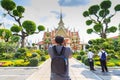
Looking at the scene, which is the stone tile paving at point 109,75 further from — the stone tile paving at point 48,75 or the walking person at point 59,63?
the walking person at point 59,63

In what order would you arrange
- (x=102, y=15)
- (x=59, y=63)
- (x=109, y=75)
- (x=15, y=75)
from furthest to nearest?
(x=102, y=15)
(x=15, y=75)
(x=109, y=75)
(x=59, y=63)

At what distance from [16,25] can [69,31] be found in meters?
48.0

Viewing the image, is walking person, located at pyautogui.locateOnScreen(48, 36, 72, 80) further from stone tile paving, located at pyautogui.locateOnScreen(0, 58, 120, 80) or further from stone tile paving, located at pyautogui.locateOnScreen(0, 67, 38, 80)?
stone tile paving, located at pyautogui.locateOnScreen(0, 67, 38, 80)

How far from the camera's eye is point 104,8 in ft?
135

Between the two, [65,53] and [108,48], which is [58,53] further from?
[108,48]

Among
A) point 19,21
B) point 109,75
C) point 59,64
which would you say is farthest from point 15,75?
point 19,21

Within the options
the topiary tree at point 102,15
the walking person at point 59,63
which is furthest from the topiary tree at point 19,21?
the walking person at point 59,63

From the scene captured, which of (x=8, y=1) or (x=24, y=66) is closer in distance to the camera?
(x=24, y=66)

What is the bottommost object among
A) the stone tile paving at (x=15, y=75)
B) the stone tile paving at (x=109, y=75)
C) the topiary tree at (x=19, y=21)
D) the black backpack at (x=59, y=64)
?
the stone tile paving at (x=109, y=75)

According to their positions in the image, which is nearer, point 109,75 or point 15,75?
point 109,75

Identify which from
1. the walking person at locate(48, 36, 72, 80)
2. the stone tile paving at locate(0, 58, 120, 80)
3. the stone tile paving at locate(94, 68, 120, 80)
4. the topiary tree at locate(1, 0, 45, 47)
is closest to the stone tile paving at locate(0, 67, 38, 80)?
Answer: the stone tile paving at locate(0, 58, 120, 80)

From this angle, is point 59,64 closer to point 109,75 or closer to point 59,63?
point 59,63

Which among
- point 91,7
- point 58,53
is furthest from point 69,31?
point 58,53

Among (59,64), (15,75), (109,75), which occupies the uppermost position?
(59,64)
